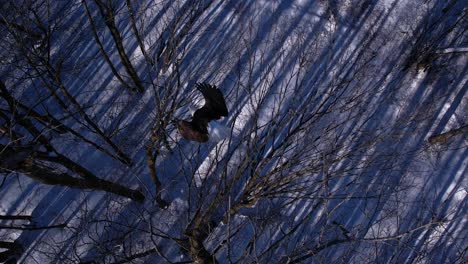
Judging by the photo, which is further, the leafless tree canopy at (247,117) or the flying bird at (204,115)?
the flying bird at (204,115)

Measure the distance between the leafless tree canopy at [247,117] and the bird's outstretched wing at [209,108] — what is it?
1.2 inches

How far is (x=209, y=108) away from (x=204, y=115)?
18cm

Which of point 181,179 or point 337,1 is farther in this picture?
point 337,1

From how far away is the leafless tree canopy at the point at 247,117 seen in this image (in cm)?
865

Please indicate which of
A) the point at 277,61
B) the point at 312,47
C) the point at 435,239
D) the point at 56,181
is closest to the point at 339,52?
the point at 312,47

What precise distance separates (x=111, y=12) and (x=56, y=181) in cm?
311

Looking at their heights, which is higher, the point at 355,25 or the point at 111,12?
the point at 355,25

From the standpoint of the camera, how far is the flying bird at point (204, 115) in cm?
884

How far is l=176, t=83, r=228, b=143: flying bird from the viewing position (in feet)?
29.0

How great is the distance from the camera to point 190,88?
9188mm

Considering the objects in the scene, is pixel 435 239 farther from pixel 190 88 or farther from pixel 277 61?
pixel 190 88

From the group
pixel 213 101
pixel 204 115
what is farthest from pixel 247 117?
pixel 204 115

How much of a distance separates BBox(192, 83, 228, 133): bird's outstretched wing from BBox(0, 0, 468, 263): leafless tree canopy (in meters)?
0.03

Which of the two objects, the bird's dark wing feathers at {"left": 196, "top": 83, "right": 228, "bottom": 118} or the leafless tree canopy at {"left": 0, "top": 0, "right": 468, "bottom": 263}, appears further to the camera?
the bird's dark wing feathers at {"left": 196, "top": 83, "right": 228, "bottom": 118}
